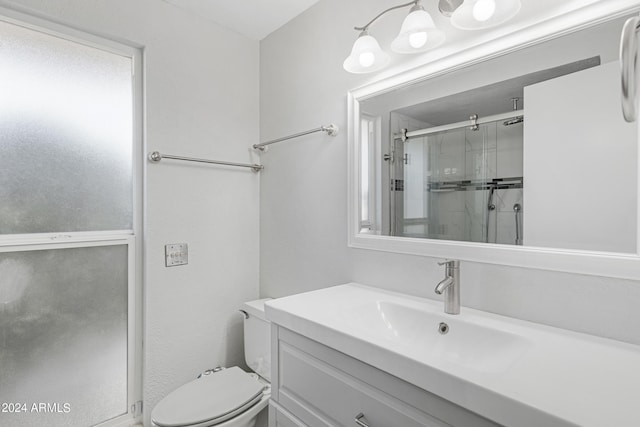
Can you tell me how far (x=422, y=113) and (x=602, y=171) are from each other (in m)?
0.64

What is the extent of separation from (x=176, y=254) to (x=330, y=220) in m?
0.89

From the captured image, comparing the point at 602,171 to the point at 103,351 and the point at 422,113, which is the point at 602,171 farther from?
the point at 103,351

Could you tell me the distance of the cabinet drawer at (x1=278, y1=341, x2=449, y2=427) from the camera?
836mm

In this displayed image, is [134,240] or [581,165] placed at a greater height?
[581,165]

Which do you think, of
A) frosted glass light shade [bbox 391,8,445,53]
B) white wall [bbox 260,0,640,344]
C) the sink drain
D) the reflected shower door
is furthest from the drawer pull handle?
frosted glass light shade [bbox 391,8,445,53]

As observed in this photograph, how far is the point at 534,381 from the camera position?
690 mm

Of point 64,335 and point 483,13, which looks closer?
point 483,13

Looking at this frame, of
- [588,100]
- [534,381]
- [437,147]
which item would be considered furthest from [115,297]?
[588,100]

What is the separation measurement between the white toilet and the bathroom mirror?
2.74ft

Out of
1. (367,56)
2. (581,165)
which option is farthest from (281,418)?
(367,56)

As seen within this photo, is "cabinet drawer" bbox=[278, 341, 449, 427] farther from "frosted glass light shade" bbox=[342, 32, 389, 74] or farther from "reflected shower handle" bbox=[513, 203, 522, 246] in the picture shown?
"frosted glass light shade" bbox=[342, 32, 389, 74]

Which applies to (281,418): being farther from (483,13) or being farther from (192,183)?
(483,13)

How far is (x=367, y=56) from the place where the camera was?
1.42 m

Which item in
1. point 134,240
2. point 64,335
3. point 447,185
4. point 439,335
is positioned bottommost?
point 64,335
